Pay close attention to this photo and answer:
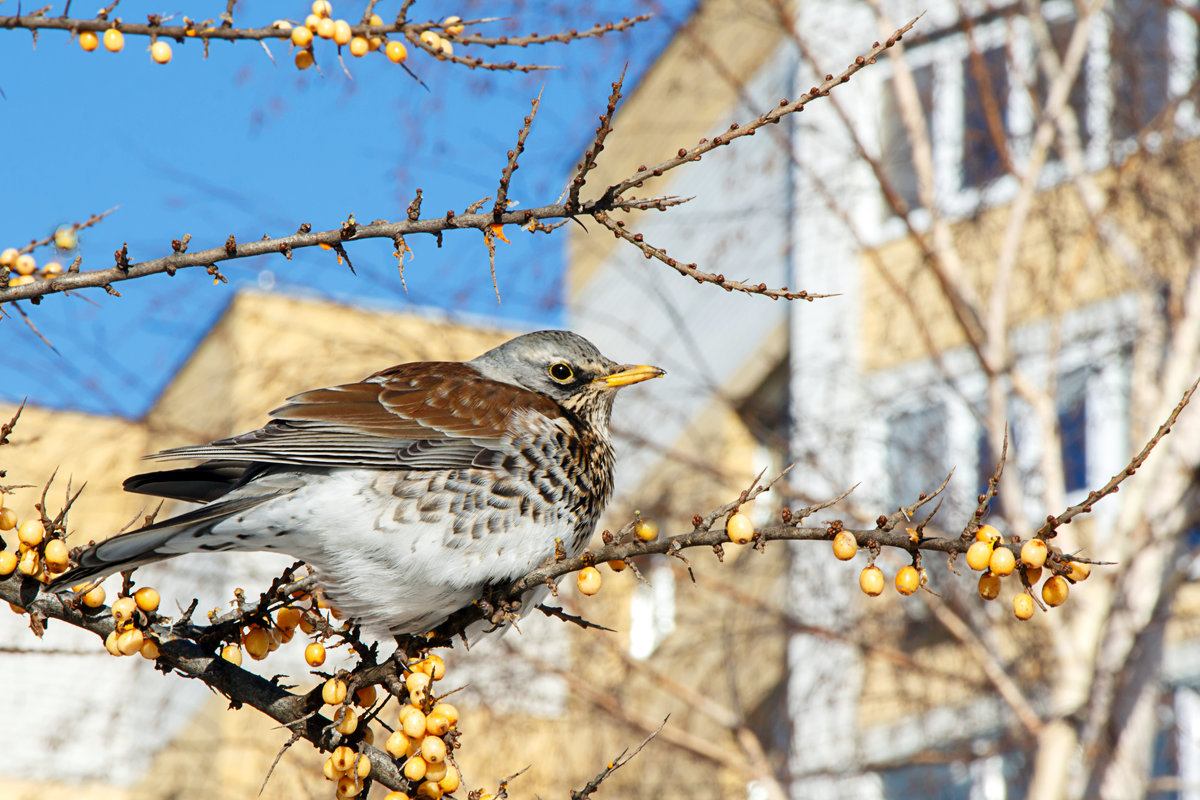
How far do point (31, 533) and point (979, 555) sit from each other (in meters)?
1.65

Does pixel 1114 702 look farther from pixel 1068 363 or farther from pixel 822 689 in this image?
pixel 1068 363

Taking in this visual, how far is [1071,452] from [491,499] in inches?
266

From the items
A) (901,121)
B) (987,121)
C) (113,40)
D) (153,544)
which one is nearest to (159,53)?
(113,40)

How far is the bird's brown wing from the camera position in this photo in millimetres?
3107

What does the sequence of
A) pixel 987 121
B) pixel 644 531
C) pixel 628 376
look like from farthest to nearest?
pixel 987 121
pixel 628 376
pixel 644 531

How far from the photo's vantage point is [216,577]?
689cm

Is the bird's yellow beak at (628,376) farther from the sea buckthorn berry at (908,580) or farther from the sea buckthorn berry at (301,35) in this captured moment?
the sea buckthorn berry at (908,580)

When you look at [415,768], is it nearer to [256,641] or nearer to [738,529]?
[256,641]

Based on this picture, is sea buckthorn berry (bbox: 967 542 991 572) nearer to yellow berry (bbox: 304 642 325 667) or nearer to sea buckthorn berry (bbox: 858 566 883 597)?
sea buckthorn berry (bbox: 858 566 883 597)

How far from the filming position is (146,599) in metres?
2.31

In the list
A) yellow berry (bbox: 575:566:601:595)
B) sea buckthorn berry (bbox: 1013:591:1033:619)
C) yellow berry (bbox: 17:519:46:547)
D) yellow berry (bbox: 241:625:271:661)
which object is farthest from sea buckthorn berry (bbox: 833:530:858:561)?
yellow berry (bbox: 17:519:46:547)

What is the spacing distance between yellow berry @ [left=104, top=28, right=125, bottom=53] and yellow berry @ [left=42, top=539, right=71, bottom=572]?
3.53 feet

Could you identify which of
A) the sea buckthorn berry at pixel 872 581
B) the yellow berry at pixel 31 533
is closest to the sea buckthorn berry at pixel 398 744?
the yellow berry at pixel 31 533

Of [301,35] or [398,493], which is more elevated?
[301,35]
